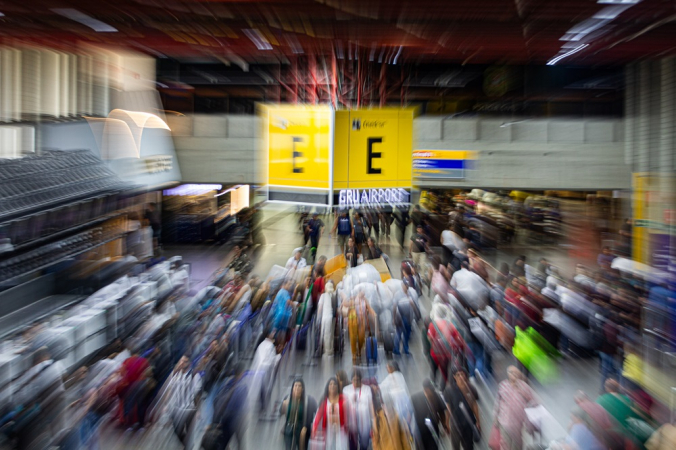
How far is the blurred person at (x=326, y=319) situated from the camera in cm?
603

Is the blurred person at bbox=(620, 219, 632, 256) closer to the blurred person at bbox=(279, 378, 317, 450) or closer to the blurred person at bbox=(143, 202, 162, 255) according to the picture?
the blurred person at bbox=(279, 378, 317, 450)

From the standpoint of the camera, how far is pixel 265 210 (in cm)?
1580

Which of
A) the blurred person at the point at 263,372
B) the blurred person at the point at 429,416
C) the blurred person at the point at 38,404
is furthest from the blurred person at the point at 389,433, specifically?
the blurred person at the point at 38,404

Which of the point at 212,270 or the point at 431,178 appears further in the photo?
the point at 431,178

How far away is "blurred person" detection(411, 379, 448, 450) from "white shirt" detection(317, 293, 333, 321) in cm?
219

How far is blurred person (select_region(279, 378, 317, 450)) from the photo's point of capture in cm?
390

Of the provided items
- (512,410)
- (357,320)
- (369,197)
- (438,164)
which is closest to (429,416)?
(512,410)

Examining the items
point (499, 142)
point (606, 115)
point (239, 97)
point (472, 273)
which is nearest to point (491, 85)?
point (499, 142)

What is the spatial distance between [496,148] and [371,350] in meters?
11.7

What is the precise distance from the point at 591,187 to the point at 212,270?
1186cm

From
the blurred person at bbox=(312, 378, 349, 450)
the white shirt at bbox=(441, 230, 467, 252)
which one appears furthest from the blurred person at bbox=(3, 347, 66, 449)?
the white shirt at bbox=(441, 230, 467, 252)

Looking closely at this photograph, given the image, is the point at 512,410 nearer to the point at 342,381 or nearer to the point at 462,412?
the point at 462,412

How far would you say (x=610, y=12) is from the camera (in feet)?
15.4

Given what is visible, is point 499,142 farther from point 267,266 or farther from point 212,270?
point 212,270
